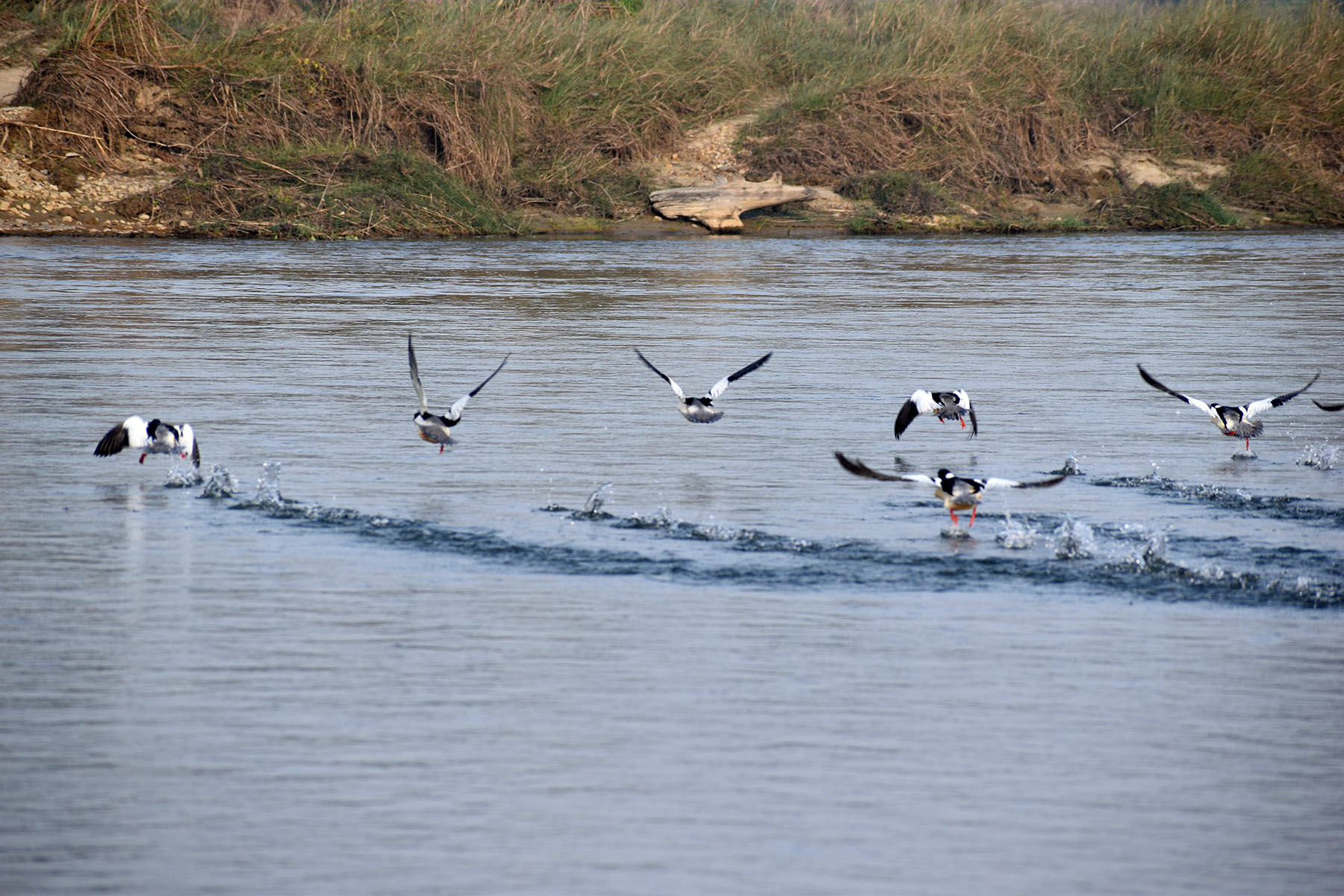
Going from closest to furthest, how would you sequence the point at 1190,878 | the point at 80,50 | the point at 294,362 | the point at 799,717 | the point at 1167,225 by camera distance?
the point at 1190,878, the point at 799,717, the point at 294,362, the point at 80,50, the point at 1167,225

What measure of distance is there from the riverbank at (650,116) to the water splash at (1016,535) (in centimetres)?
2181

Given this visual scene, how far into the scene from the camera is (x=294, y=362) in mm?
13836

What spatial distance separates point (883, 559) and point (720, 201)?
22.6 metres

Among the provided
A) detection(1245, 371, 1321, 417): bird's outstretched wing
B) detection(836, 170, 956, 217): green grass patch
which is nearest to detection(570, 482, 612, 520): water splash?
detection(1245, 371, 1321, 417): bird's outstretched wing

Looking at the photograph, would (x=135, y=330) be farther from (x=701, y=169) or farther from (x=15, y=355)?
(x=701, y=169)

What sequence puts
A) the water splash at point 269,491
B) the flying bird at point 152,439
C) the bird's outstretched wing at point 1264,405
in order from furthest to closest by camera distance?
the bird's outstretched wing at point 1264,405
the flying bird at point 152,439
the water splash at point 269,491

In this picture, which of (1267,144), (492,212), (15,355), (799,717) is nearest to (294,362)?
(15,355)

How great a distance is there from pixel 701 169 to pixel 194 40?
34.6 feet

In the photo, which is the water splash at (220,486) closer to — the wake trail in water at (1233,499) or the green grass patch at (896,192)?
the wake trail in water at (1233,499)

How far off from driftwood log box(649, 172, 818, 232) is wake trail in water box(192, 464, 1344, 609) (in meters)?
21.8

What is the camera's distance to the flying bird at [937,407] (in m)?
10.2

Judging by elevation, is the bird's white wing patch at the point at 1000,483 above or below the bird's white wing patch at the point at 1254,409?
below

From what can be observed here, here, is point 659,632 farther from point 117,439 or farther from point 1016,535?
point 117,439

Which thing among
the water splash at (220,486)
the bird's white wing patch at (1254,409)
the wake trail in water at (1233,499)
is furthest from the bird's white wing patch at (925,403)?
the water splash at (220,486)
